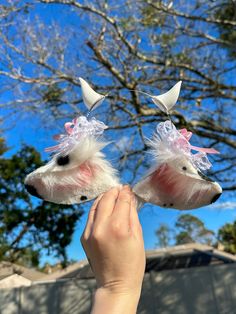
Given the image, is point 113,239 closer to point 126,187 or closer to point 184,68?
point 126,187

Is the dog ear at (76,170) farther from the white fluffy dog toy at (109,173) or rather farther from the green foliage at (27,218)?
the green foliage at (27,218)

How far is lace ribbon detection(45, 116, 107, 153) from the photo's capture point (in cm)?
109

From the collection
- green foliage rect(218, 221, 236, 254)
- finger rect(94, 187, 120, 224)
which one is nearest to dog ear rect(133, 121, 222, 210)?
finger rect(94, 187, 120, 224)

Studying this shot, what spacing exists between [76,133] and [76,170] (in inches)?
4.4

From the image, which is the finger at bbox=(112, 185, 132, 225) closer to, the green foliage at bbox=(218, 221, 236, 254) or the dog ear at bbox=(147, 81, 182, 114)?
the dog ear at bbox=(147, 81, 182, 114)

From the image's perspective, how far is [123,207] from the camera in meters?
0.91

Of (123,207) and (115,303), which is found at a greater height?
(123,207)

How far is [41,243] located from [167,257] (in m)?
3.24

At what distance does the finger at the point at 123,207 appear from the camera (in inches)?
34.7

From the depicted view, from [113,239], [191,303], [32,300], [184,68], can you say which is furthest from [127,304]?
[32,300]

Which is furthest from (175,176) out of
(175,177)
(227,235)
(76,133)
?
(227,235)

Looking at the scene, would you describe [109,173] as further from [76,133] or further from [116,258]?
[116,258]

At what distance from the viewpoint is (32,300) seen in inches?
298

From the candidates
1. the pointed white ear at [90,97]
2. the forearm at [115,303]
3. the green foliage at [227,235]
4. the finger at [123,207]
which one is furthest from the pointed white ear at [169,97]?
the green foliage at [227,235]
